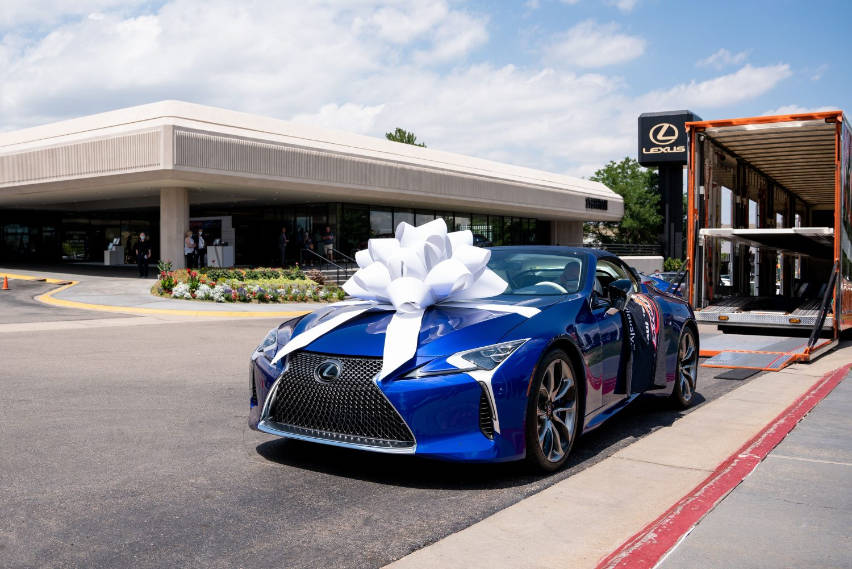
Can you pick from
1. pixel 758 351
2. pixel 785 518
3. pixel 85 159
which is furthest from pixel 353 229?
pixel 785 518

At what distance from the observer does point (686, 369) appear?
7375mm

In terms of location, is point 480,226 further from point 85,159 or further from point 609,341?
point 609,341

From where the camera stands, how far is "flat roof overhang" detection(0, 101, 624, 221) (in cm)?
2622

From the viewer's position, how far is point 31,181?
100ft

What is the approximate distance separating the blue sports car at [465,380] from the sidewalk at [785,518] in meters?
1.15

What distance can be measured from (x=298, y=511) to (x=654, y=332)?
360 cm

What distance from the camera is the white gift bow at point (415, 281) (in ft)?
16.4

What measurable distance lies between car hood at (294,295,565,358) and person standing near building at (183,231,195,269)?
24.9 metres

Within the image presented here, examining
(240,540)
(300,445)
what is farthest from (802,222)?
(240,540)

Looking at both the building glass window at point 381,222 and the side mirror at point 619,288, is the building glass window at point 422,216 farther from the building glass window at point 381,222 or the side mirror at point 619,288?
the side mirror at point 619,288

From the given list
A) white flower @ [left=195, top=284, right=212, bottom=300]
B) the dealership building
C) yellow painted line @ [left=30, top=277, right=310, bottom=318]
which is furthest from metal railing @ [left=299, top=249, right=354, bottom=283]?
yellow painted line @ [left=30, top=277, right=310, bottom=318]

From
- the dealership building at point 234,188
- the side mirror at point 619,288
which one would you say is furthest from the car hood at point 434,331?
the dealership building at point 234,188

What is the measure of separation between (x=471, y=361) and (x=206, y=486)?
1734 millimetres

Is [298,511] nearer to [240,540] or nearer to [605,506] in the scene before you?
[240,540]
